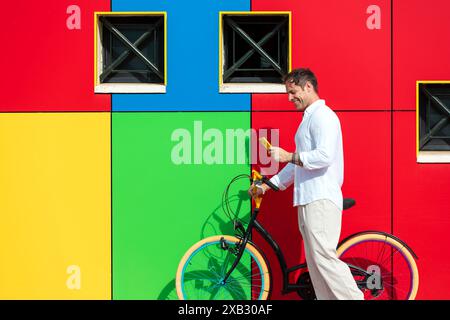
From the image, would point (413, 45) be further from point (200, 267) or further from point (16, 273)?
point (16, 273)

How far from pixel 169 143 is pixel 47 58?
1.35 m

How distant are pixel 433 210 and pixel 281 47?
6.58 ft

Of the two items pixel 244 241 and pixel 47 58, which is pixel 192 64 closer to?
pixel 47 58

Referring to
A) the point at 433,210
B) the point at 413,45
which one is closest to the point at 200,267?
the point at 433,210

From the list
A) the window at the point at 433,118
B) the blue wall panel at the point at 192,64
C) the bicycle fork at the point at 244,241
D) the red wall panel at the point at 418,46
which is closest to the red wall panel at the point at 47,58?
the blue wall panel at the point at 192,64

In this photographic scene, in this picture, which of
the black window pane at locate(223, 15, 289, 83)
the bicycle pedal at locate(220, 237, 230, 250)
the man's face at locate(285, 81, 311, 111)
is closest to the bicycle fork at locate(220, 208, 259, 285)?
the bicycle pedal at locate(220, 237, 230, 250)

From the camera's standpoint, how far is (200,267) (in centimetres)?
506

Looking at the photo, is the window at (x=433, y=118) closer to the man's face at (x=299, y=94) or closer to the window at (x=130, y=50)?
the man's face at (x=299, y=94)

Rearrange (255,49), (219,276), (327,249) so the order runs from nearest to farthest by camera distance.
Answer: (327,249), (219,276), (255,49)

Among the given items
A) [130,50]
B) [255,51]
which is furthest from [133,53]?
[255,51]

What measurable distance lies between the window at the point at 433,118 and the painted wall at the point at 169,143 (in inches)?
6.3

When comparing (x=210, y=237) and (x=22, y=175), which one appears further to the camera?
(x=22, y=175)

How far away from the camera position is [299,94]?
4367mm

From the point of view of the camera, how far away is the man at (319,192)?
13.7ft
